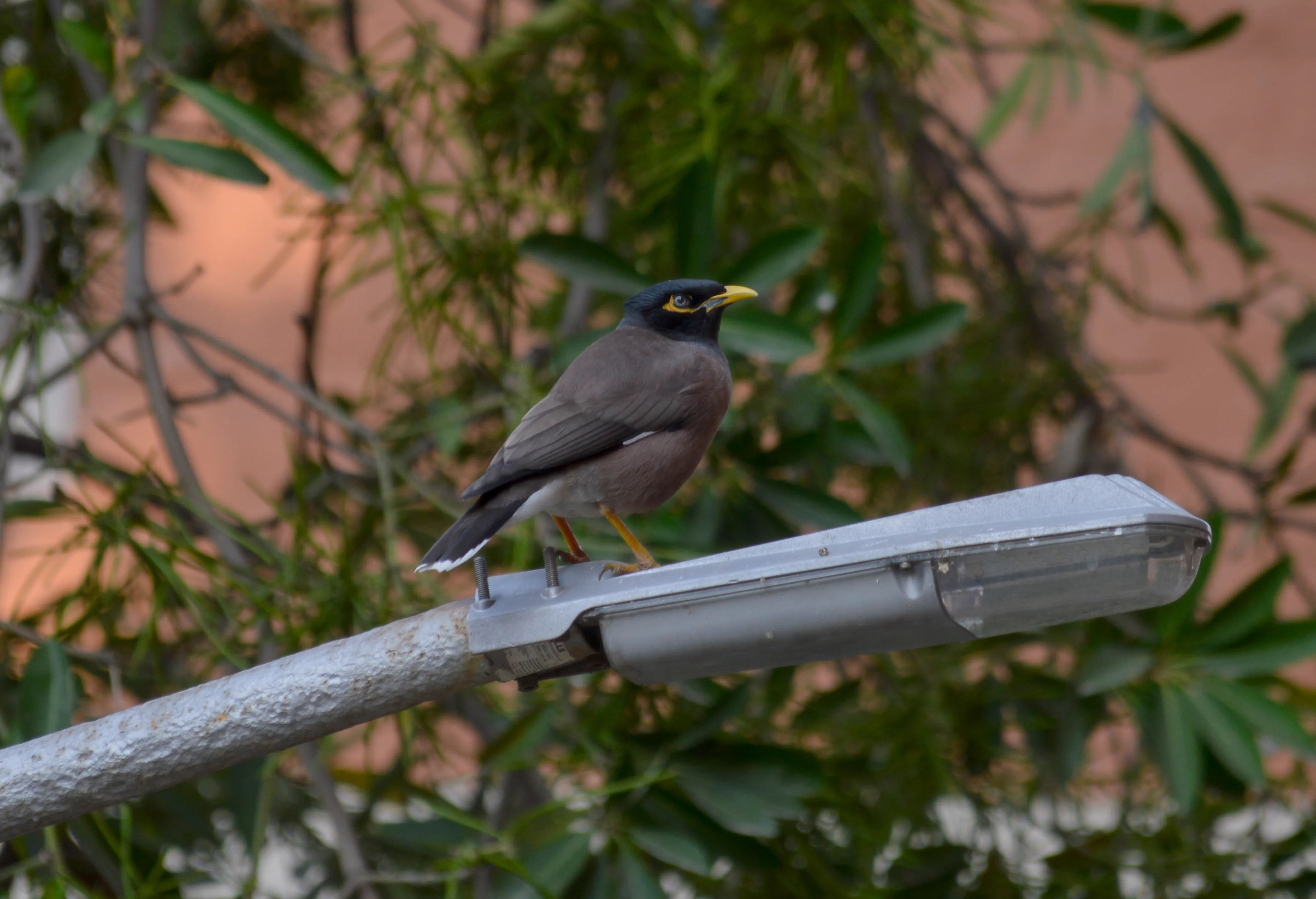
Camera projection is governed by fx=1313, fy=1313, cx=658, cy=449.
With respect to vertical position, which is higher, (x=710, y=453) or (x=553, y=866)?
(x=710, y=453)

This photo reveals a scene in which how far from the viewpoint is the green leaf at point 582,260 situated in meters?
1.90

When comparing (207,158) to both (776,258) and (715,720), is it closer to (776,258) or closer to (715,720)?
(776,258)

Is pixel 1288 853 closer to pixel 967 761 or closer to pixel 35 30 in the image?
pixel 967 761

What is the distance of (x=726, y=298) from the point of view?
143 centimetres

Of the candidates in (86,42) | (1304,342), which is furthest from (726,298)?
(1304,342)

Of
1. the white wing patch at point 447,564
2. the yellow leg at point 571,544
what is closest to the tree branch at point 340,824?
the yellow leg at point 571,544

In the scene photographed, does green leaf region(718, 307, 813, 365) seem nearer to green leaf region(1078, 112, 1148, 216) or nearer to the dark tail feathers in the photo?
the dark tail feathers

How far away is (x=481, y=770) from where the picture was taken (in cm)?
227

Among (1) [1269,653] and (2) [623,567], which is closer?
(2) [623,567]

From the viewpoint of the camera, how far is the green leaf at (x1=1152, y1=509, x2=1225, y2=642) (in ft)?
7.11

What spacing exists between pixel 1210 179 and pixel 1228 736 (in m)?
1.27

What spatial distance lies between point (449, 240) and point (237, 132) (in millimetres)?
558

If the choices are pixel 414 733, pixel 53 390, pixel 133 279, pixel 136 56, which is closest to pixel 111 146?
pixel 136 56

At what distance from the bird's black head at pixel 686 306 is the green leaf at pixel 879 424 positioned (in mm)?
690
